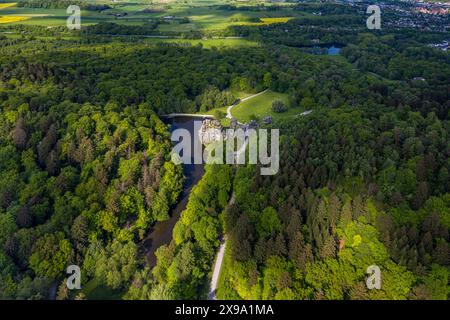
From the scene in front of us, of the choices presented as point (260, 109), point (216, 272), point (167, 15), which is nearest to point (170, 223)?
point (216, 272)

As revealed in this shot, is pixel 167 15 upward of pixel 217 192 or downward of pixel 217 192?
upward

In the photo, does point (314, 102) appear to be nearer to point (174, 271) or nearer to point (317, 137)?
point (317, 137)

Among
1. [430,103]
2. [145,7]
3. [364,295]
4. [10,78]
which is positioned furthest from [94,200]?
[145,7]

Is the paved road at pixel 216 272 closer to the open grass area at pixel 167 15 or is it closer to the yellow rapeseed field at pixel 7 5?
the open grass area at pixel 167 15

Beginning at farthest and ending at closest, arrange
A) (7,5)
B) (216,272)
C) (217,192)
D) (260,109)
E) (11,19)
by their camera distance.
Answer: (7,5) → (11,19) → (260,109) → (217,192) → (216,272)

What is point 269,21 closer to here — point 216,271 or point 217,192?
point 217,192

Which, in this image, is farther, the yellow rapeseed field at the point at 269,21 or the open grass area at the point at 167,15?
the yellow rapeseed field at the point at 269,21

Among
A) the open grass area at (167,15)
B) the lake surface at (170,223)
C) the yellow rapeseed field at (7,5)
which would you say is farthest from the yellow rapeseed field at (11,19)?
the lake surface at (170,223)
